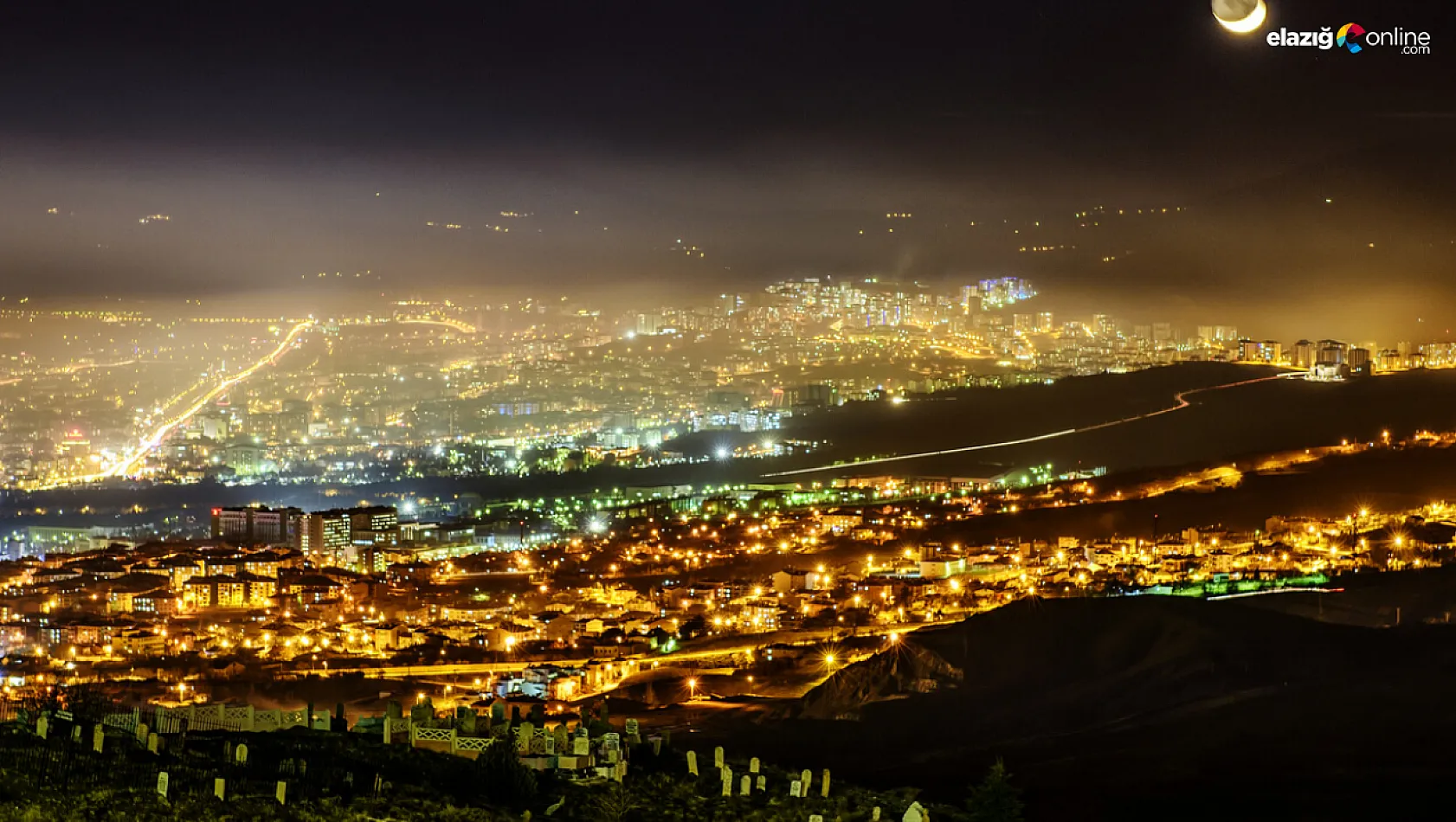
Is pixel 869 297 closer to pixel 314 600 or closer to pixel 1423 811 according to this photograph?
pixel 314 600

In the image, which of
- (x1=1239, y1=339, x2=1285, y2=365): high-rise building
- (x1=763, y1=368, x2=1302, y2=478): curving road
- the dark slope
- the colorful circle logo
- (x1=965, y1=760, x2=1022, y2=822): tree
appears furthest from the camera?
(x1=1239, y1=339, x2=1285, y2=365): high-rise building

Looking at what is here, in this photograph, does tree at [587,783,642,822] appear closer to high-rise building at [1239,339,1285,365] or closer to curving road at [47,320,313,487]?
curving road at [47,320,313,487]

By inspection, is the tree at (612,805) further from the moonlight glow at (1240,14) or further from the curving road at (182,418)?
the curving road at (182,418)

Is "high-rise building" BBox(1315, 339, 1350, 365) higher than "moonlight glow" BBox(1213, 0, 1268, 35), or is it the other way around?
"moonlight glow" BBox(1213, 0, 1268, 35)

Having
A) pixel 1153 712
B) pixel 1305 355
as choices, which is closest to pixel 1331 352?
pixel 1305 355

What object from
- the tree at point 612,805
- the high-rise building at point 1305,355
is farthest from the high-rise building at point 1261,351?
the tree at point 612,805

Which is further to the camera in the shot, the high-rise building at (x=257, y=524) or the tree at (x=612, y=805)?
the high-rise building at (x=257, y=524)

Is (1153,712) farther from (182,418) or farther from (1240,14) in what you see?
(182,418)

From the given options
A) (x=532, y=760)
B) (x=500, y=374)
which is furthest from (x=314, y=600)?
(x=500, y=374)

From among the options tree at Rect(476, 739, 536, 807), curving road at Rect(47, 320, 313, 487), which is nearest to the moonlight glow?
tree at Rect(476, 739, 536, 807)
